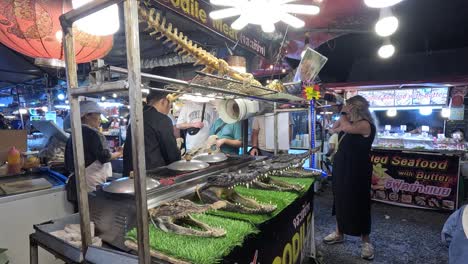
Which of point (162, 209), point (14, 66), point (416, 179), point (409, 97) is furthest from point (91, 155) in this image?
point (409, 97)

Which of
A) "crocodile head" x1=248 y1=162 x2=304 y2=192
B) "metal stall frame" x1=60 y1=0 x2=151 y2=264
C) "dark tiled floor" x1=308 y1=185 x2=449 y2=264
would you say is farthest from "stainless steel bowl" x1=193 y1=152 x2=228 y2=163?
"dark tiled floor" x1=308 y1=185 x2=449 y2=264

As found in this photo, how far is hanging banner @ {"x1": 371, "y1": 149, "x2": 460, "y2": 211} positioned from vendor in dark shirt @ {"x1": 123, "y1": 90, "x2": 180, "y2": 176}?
4.94 m

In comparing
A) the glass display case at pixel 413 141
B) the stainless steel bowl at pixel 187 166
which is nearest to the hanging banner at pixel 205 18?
the stainless steel bowl at pixel 187 166

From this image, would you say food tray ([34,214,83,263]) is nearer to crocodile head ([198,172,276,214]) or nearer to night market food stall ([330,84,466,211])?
crocodile head ([198,172,276,214])

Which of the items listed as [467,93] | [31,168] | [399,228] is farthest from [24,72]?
[467,93]

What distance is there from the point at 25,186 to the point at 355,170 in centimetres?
370

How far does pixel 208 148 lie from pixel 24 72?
833 cm

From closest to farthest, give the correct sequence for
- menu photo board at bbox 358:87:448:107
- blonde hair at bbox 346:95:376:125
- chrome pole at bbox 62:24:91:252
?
chrome pole at bbox 62:24:91:252, blonde hair at bbox 346:95:376:125, menu photo board at bbox 358:87:448:107

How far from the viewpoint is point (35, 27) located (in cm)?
190

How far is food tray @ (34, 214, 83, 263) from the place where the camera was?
129cm

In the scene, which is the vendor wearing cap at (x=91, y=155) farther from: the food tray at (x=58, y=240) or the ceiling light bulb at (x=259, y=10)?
the ceiling light bulb at (x=259, y=10)

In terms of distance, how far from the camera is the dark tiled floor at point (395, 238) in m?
3.25

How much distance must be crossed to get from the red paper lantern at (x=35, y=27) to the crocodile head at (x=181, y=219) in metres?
1.58

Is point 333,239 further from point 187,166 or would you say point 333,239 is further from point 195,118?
point 195,118
